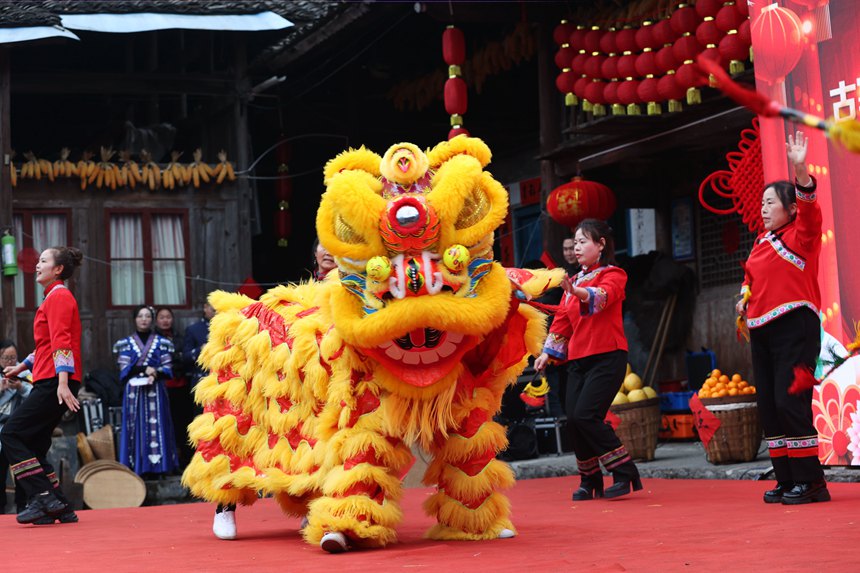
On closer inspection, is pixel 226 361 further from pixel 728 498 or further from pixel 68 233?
pixel 68 233

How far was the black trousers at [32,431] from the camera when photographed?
7.88 m

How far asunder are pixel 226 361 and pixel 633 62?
5.51 m

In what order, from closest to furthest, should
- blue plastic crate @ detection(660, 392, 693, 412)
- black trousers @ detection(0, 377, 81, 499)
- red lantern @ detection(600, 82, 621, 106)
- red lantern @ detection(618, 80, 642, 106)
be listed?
black trousers @ detection(0, 377, 81, 499)
red lantern @ detection(618, 80, 642, 106)
red lantern @ detection(600, 82, 621, 106)
blue plastic crate @ detection(660, 392, 693, 412)

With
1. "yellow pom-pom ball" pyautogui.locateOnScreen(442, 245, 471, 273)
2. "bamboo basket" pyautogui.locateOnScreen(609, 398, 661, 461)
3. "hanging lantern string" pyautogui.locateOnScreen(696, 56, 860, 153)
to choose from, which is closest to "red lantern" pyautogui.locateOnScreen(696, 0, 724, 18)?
"bamboo basket" pyautogui.locateOnScreen(609, 398, 661, 461)

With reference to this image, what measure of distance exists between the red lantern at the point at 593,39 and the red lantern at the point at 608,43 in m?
0.07

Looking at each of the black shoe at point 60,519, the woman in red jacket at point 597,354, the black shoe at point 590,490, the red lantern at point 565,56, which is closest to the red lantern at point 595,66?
the red lantern at point 565,56

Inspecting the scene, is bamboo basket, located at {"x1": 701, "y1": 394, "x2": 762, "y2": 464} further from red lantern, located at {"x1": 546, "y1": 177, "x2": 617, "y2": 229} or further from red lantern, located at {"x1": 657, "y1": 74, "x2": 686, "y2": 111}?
red lantern, located at {"x1": 546, "y1": 177, "x2": 617, "y2": 229}

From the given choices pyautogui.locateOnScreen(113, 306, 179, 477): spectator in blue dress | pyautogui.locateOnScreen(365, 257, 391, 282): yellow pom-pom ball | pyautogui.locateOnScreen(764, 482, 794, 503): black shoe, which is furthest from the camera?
pyautogui.locateOnScreen(113, 306, 179, 477): spectator in blue dress

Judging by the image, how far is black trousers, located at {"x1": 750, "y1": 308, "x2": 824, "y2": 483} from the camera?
641cm

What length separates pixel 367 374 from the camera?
545cm

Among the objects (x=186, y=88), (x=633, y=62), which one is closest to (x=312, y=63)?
(x=186, y=88)

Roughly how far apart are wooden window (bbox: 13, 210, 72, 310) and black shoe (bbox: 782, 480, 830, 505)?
9.88m

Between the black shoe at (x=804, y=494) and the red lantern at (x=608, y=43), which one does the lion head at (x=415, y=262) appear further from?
the red lantern at (x=608, y=43)

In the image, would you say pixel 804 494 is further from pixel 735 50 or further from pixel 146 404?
pixel 146 404
